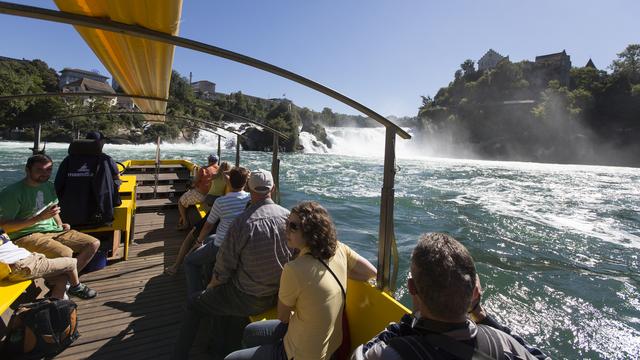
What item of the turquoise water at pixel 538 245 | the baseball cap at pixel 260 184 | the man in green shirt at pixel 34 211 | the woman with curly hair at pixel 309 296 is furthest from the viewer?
the turquoise water at pixel 538 245

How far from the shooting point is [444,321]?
3.43 feet

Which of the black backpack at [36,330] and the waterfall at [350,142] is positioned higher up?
the waterfall at [350,142]

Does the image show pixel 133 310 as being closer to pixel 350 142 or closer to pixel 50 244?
pixel 50 244

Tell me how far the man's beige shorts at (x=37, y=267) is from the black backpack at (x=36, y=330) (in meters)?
0.22

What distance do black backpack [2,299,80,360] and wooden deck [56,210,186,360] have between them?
155 millimetres

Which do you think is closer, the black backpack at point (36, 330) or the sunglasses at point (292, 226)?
the sunglasses at point (292, 226)

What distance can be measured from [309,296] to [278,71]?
115cm

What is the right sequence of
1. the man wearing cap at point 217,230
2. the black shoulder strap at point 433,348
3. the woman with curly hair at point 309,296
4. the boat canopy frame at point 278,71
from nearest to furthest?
the black shoulder strap at point 433,348, the boat canopy frame at point 278,71, the woman with curly hair at point 309,296, the man wearing cap at point 217,230

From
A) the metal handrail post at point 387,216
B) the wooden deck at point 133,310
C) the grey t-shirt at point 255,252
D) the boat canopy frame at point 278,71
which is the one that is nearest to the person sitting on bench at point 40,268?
the wooden deck at point 133,310

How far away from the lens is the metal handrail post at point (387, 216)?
2078 mm

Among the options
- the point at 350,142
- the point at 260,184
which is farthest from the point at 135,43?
the point at 350,142

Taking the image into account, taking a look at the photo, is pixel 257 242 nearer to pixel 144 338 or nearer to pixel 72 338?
pixel 144 338

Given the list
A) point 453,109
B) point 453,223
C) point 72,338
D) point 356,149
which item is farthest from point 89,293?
point 453,109

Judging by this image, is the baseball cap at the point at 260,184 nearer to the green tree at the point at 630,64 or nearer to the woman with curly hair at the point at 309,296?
the woman with curly hair at the point at 309,296
